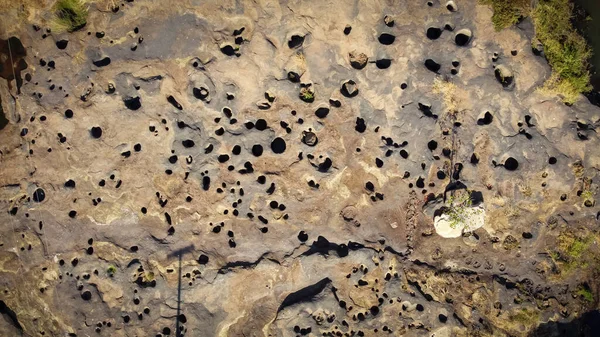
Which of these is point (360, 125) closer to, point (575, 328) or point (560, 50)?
point (560, 50)

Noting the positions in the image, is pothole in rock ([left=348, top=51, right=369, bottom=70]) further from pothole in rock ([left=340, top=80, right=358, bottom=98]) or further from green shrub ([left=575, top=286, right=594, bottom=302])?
green shrub ([left=575, top=286, right=594, bottom=302])

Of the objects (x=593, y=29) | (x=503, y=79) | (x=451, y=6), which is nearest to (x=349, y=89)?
(x=451, y=6)

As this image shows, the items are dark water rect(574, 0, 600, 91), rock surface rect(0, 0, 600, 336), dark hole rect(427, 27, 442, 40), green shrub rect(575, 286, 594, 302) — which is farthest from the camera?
dark water rect(574, 0, 600, 91)

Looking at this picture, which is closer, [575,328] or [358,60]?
[358,60]

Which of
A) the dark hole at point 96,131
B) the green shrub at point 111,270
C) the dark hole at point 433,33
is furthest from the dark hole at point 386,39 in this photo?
the green shrub at point 111,270

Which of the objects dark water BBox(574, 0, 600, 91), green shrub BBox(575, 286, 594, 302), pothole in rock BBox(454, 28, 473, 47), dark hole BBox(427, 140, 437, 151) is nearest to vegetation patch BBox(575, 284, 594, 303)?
green shrub BBox(575, 286, 594, 302)

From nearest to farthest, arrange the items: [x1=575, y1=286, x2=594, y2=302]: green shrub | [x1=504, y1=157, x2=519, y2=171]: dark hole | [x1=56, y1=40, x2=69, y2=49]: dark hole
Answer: [x1=504, y1=157, x2=519, y2=171]: dark hole
[x1=56, y1=40, x2=69, y2=49]: dark hole
[x1=575, y1=286, x2=594, y2=302]: green shrub

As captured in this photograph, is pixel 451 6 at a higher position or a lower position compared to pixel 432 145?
higher
